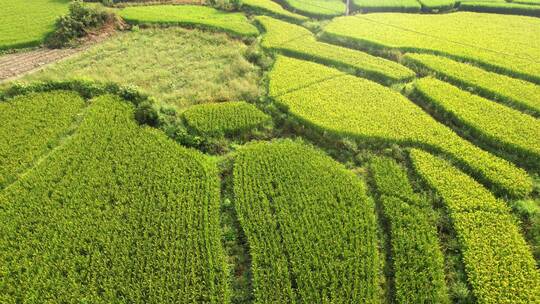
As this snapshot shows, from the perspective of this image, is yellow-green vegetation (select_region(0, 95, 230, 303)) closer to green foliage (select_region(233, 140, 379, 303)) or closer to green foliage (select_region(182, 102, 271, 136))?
green foliage (select_region(233, 140, 379, 303))

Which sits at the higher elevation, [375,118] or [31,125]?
[31,125]

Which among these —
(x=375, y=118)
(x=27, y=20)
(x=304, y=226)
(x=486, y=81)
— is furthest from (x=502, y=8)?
(x=27, y=20)

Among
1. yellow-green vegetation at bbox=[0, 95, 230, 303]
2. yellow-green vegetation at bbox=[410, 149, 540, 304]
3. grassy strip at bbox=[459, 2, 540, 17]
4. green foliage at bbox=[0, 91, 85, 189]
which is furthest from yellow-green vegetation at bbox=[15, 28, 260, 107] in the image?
grassy strip at bbox=[459, 2, 540, 17]

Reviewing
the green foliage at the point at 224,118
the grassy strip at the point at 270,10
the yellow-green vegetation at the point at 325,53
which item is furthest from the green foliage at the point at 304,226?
the grassy strip at the point at 270,10

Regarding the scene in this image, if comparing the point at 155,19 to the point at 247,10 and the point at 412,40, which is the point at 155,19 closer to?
the point at 247,10

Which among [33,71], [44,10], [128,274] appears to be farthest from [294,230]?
[44,10]

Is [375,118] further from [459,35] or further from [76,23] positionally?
[76,23]
